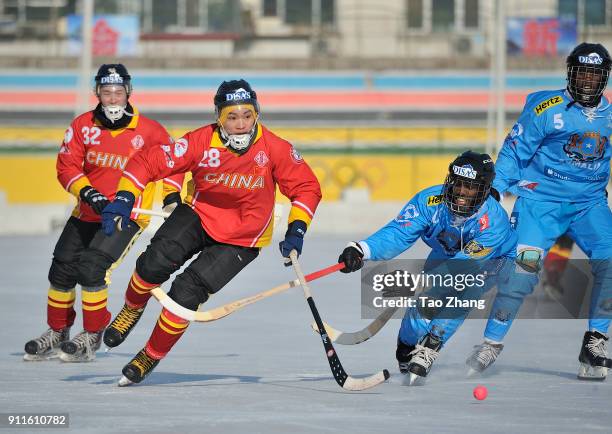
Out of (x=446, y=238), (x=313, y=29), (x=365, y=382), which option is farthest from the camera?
(x=313, y=29)

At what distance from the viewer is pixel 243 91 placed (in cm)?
607

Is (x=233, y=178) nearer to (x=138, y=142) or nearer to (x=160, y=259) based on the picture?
(x=160, y=259)

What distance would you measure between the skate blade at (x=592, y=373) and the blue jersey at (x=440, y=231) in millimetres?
743

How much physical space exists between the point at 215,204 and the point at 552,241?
1.82 m

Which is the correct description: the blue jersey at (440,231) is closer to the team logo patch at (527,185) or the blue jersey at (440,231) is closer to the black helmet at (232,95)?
the team logo patch at (527,185)

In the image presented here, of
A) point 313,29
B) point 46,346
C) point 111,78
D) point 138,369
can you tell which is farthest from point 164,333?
point 313,29

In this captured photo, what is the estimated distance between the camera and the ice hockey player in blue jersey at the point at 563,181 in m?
6.63

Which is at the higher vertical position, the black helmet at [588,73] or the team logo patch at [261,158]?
the black helmet at [588,73]

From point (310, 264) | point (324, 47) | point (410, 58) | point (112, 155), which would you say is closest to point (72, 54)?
point (324, 47)

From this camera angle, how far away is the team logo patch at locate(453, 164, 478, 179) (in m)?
6.02

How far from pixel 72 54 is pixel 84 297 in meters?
18.9

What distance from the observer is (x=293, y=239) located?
6051 millimetres

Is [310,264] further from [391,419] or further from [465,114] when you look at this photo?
[465,114]

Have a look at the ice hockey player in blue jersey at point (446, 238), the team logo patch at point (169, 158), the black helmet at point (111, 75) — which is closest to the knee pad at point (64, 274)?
the black helmet at point (111, 75)
